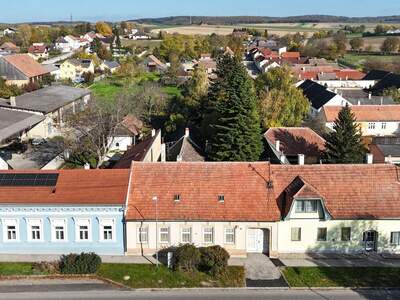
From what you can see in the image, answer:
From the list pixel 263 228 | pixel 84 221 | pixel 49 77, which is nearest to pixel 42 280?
pixel 84 221

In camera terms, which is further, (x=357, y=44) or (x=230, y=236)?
(x=357, y=44)

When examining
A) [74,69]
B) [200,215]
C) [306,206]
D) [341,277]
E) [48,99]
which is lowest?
[341,277]

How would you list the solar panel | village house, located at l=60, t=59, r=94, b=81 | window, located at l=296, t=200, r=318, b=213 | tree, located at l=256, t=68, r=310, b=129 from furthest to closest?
village house, located at l=60, t=59, r=94, b=81
tree, located at l=256, t=68, r=310, b=129
the solar panel
window, located at l=296, t=200, r=318, b=213

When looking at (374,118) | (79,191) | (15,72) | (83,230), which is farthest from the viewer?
(15,72)

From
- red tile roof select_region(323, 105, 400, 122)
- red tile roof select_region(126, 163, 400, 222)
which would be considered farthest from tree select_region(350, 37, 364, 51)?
red tile roof select_region(126, 163, 400, 222)

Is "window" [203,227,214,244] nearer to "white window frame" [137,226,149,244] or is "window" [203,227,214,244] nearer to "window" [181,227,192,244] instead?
"window" [181,227,192,244]

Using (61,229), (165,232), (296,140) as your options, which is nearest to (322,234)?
(165,232)

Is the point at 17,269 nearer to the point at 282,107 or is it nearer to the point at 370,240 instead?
the point at 370,240

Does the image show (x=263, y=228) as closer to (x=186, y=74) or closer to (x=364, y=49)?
(x=186, y=74)
